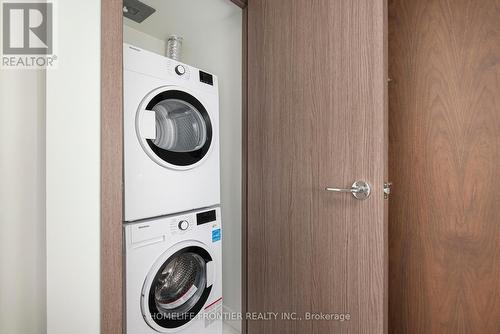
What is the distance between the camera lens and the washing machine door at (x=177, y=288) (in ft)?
3.40

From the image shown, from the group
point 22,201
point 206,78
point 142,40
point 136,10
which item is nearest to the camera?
point 22,201

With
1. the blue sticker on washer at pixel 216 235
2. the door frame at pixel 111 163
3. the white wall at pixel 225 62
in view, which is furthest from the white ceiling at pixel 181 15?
the blue sticker on washer at pixel 216 235

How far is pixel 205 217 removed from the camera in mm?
1270

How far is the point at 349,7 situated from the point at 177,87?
2.68 feet

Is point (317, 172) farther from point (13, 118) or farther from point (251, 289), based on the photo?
point (13, 118)

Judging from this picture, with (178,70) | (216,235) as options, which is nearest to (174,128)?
(178,70)

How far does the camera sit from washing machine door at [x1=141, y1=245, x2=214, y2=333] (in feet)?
3.40

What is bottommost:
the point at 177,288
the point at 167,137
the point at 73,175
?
the point at 177,288

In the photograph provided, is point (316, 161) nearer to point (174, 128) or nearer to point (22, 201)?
point (174, 128)

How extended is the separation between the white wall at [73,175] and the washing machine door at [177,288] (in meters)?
0.33

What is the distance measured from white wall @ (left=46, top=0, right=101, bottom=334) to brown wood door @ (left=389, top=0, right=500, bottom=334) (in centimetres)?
127

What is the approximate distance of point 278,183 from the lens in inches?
45.7

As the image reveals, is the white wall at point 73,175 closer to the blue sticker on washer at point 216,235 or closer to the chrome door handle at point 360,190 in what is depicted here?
the blue sticker on washer at point 216,235

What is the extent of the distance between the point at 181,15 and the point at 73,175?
1.29 m
